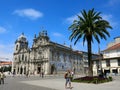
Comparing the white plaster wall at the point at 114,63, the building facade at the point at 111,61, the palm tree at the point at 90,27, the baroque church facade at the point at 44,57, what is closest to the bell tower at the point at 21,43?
the baroque church facade at the point at 44,57

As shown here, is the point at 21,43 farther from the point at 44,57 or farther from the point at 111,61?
the point at 111,61

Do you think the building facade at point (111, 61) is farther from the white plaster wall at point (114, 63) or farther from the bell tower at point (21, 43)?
the bell tower at point (21, 43)

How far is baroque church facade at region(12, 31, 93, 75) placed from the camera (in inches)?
2707

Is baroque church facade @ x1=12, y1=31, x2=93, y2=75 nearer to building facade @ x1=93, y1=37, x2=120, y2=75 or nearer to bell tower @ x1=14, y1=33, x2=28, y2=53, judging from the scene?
bell tower @ x1=14, y1=33, x2=28, y2=53

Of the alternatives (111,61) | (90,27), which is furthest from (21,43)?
(90,27)

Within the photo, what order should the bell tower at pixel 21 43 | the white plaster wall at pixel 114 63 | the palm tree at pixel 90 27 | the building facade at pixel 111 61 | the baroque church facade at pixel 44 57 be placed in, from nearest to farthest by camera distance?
the palm tree at pixel 90 27, the building facade at pixel 111 61, the white plaster wall at pixel 114 63, the baroque church facade at pixel 44 57, the bell tower at pixel 21 43

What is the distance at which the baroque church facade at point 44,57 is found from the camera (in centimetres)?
6875

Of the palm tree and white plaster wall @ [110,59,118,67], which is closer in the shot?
the palm tree

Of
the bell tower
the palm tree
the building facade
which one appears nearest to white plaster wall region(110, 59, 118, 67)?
the building facade

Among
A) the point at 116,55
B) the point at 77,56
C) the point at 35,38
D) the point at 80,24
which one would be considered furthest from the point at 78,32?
the point at 77,56

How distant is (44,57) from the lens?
6994 centimetres

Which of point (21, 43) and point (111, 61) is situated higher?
point (21, 43)

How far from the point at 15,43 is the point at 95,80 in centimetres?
7347

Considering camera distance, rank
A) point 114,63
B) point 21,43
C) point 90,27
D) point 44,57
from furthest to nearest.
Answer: point 21,43
point 44,57
point 114,63
point 90,27
